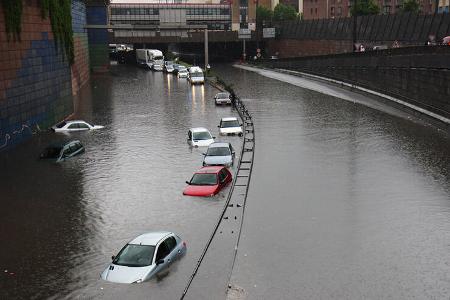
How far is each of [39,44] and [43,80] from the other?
292 cm

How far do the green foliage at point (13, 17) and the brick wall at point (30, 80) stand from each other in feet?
1.58

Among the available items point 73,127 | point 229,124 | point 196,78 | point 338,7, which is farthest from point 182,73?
point 338,7

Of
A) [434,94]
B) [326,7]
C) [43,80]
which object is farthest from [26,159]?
[326,7]

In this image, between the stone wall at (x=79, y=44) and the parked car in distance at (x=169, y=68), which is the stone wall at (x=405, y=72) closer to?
the parked car in distance at (x=169, y=68)

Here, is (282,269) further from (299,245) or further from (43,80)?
(43,80)

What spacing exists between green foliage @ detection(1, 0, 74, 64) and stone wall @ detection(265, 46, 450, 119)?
108ft

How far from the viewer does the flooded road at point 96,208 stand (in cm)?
1812

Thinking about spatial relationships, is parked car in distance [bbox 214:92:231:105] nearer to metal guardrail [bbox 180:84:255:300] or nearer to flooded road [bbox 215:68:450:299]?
metal guardrail [bbox 180:84:255:300]

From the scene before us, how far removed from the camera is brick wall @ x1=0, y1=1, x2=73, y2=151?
36906mm

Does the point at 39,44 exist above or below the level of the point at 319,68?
above

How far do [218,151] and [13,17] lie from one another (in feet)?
56.6

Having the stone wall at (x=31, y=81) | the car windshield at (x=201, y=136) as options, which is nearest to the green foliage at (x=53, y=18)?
the stone wall at (x=31, y=81)

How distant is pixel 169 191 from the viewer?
91.7 ft

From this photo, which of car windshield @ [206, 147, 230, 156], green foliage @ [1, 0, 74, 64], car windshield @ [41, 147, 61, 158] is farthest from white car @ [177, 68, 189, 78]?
car windshield @ [206, 147, 230, 156]
